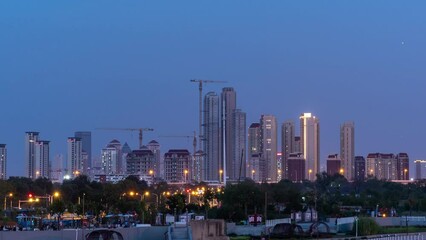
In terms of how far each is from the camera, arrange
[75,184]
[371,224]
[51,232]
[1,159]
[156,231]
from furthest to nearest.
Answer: [1,159] < [75,184] < [371,224] < [156,231] < [51,232]

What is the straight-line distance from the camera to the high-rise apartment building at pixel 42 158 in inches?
7229

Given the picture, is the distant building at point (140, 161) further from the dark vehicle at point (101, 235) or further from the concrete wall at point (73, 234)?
the dark vehicle at point (101, 235)

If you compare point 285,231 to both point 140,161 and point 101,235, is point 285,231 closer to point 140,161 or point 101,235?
point 101,235

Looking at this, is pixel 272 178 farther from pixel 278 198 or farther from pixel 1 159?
pixel 278 198

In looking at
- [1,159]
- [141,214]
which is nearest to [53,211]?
[141,214]

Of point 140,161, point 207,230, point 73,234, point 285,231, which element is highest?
point 140,161

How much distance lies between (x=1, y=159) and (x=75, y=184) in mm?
88734

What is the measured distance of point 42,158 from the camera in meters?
187

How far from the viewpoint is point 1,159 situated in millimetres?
167000

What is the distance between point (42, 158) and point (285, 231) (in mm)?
150836

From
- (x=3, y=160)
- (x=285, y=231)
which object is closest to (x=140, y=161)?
(x=3, y=160)

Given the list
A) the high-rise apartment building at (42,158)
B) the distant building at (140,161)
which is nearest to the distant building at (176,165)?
the distant building at (140,161)

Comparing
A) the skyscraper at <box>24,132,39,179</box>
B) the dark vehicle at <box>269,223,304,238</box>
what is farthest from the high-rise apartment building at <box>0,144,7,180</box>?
the dark vehicle at <box>269,223,304,238</box>

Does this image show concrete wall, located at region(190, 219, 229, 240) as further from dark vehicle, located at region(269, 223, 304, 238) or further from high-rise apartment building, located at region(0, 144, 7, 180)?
high-rise apartment building, located at region(0, 144, 7, 180)
